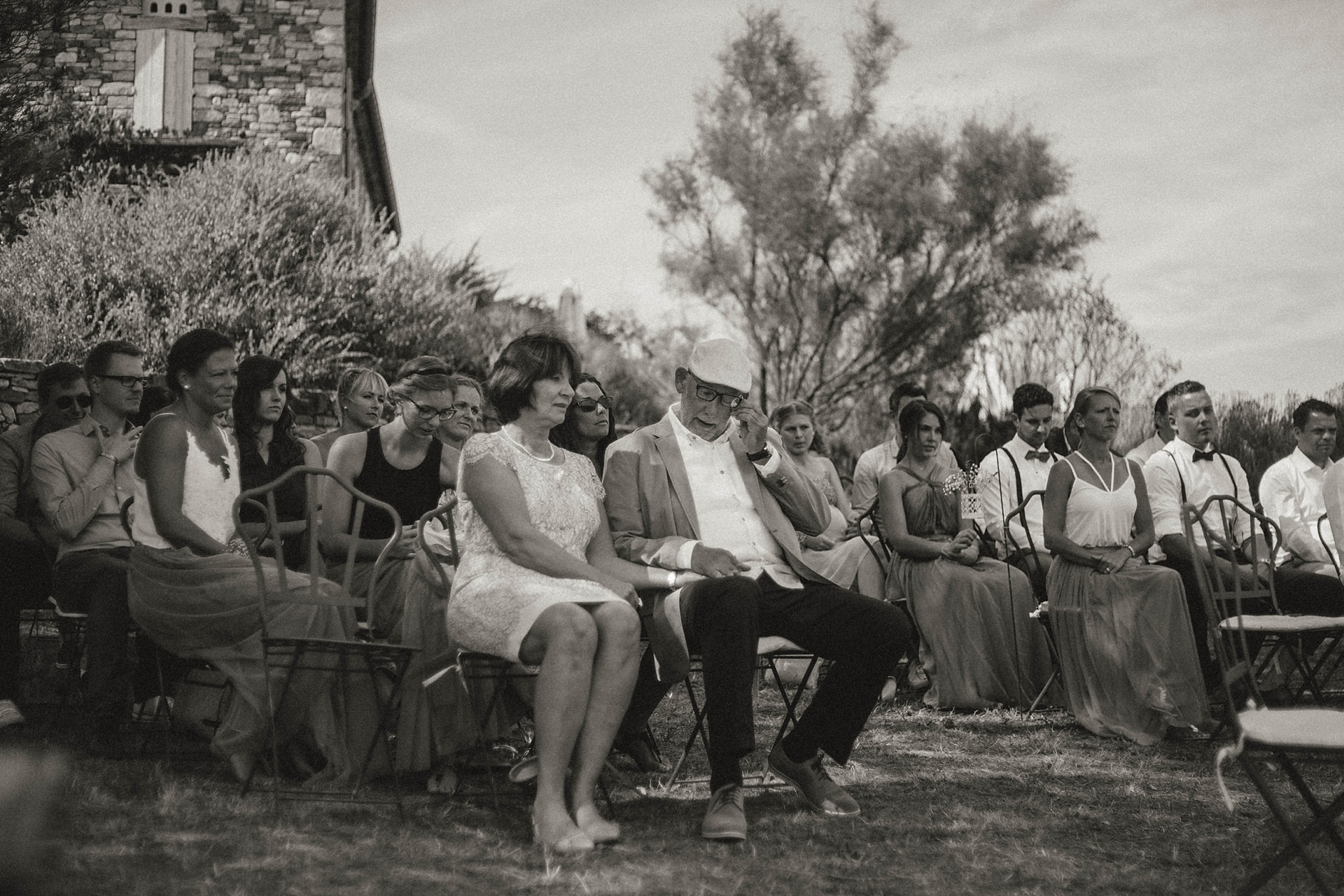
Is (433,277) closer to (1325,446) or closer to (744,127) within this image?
(744,127)

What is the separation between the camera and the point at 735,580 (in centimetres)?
428

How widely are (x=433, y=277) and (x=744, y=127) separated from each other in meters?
9.55

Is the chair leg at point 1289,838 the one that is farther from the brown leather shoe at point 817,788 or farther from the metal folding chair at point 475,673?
the metal folding chair at point 475,673

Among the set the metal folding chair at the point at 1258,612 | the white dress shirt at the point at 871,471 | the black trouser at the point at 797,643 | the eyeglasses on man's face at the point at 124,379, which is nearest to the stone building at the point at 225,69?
the white dress shirt at the point at 871,471

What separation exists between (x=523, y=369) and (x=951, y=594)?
3601mm

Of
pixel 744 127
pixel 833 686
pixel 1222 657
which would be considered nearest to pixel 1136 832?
pixel 1222 657

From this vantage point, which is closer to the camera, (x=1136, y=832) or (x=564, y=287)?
(x=1136, y=832)

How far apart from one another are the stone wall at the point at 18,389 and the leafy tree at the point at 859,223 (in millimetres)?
15135

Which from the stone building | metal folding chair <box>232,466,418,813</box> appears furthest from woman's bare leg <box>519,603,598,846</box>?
the stone building

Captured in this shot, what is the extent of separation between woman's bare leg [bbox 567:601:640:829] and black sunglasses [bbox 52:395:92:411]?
359cm

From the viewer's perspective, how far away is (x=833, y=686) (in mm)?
4488

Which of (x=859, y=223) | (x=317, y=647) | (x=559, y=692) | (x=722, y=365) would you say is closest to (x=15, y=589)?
(x=317, y=647)

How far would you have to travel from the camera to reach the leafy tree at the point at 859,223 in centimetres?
2425

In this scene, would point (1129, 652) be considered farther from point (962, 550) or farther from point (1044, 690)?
point (962, 550)
